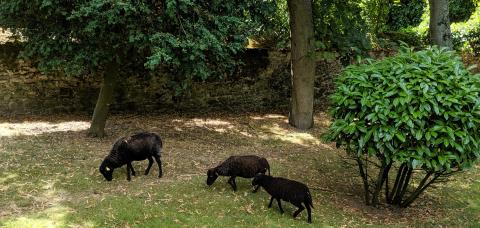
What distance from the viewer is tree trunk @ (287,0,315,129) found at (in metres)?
13.9

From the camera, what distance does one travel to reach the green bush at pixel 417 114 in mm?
7730

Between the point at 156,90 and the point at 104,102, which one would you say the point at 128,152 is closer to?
the point at 104,102

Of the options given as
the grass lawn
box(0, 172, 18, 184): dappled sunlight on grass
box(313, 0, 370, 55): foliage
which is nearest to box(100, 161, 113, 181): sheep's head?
the grass lawn

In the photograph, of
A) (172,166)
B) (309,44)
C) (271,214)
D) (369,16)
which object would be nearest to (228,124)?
(309,44)

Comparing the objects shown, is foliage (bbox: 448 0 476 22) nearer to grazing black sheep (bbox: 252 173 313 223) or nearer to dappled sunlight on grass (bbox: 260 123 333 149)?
dappled sunlight on grass (bbox: 260 123 333 149)

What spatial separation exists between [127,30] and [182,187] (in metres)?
4.05

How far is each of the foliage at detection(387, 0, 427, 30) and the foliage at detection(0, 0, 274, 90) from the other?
15439 millimetres

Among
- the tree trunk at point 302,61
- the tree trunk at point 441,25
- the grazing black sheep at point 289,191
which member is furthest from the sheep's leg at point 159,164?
the tree trunk at point 441,25

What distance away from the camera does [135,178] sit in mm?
9742

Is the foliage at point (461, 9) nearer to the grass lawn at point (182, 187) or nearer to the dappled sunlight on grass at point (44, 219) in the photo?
the grass lawn at point (182, 187)

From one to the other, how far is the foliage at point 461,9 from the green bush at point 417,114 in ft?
57.2

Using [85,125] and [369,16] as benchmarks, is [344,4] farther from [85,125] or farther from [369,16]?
[85,125]

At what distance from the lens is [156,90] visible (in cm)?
1585

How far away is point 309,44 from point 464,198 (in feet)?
20.7
